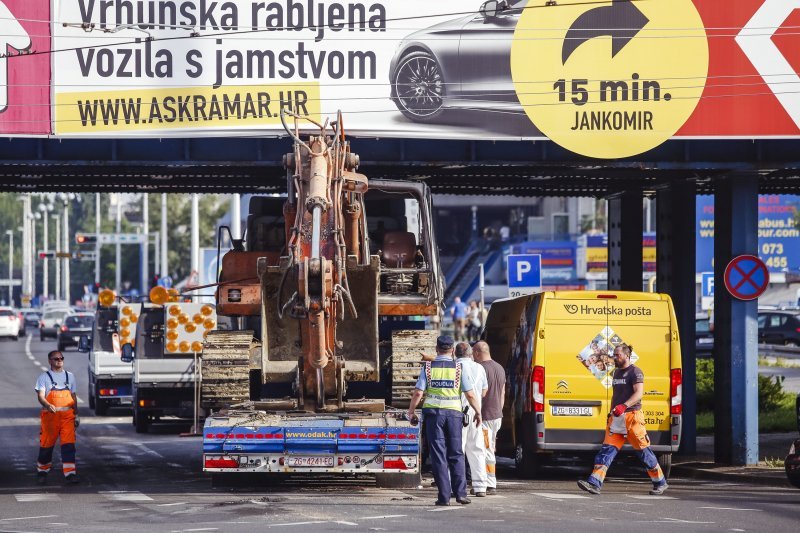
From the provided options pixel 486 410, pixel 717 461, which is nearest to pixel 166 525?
pixel 486 410

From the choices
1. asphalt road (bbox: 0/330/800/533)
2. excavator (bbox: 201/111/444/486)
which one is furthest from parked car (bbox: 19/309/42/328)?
excavator (bbox: 201/111/444/486)

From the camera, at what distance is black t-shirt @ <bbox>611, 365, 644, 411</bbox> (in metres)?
17.5

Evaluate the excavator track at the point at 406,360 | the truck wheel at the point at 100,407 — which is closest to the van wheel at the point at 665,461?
the excavator track at the point at 406,360

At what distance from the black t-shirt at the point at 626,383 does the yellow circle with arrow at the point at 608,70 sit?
4.09 m

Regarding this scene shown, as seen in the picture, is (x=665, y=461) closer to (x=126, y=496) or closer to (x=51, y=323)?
(x=126, y=496)

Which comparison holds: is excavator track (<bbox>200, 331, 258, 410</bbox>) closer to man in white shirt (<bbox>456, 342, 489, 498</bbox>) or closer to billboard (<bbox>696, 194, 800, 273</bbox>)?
man in white shirt (<bbox>456, 342, 489, 498</bbox>)

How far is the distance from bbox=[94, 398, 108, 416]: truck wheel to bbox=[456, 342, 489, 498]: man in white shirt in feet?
54.6

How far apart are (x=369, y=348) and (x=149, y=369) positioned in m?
11.2

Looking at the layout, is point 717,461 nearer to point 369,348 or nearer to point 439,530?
point 369,348

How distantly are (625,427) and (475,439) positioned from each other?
1.71 metres

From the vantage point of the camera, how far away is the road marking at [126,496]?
16547mm

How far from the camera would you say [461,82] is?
2061 centimetres

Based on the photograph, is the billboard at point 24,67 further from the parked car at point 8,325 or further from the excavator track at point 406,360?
the parked car at point 8,325

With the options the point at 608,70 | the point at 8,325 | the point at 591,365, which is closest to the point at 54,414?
the point at 591,365
